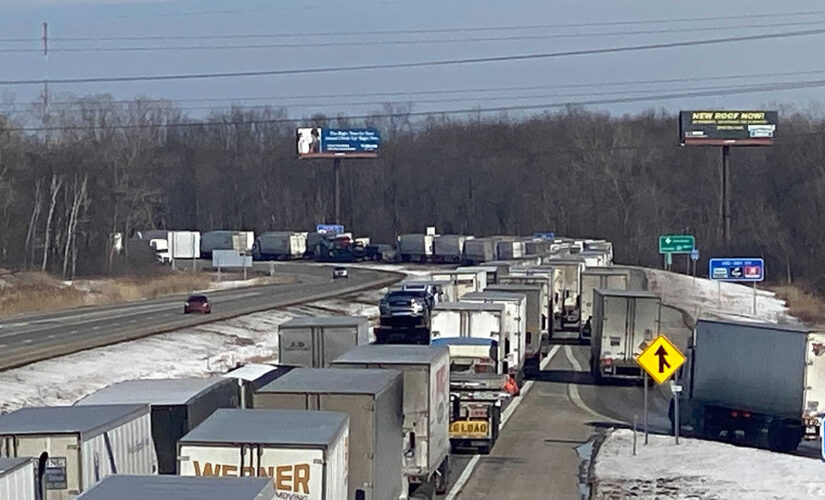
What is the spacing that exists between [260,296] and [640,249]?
237 feet

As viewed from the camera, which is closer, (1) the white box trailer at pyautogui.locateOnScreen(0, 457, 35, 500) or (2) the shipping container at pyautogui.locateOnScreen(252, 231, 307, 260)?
(1) the white box trailer at pyautogui.locateOnScreen(0, 457, 35, 500)

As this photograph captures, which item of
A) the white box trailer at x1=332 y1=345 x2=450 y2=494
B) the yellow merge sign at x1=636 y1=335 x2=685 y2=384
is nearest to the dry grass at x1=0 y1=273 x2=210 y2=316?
the yellow merge sign at x1=636 y1=335 x2=685 y2=384

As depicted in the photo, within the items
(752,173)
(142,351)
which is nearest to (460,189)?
(752,173)

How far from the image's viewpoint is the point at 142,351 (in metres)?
47.2

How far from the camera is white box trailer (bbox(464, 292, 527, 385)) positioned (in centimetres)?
3856

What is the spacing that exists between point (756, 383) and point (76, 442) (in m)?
19.4

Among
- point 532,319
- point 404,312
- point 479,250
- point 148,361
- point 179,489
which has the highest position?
point 179,489

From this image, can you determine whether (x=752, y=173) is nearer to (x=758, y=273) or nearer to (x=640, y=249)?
(x=640, y=249)

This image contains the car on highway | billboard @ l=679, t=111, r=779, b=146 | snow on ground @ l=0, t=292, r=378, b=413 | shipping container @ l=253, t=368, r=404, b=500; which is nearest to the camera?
shipping container @ l=253, t=368, r=404, b=500

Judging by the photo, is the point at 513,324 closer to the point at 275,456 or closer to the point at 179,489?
the point at 275,456

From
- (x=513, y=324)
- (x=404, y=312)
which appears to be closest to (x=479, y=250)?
(x=404, y=312)

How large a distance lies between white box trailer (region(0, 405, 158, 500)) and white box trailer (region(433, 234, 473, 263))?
11320cm

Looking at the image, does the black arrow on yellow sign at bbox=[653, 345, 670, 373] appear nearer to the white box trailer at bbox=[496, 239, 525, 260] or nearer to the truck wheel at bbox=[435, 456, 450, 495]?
the truck wheel at bbox=[435, 456, 450, 495]

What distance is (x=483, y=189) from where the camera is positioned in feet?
613
